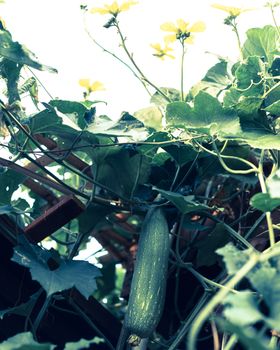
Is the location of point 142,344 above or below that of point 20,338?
below

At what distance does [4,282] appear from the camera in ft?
4.46

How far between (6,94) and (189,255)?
0.58 m

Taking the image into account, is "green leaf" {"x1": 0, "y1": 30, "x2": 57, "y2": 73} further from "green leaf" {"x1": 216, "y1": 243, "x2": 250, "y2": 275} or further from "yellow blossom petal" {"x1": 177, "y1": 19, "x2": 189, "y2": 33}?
"green leaf" {"x1": 216, "y1": 243, "x2": 250, "y2": 275}

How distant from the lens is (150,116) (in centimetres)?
142

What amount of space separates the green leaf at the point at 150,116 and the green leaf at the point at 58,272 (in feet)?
1.21

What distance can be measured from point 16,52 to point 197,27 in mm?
467

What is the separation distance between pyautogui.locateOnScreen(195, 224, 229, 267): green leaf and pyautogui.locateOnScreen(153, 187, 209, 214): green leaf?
162 mm

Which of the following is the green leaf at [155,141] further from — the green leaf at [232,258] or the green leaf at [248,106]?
the green leaf at [232,258]

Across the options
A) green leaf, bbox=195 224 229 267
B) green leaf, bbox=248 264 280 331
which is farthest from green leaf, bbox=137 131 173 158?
green leaf, bbox=248 264 280 331

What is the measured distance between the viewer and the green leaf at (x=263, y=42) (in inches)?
55.4

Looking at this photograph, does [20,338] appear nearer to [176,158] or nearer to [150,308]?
[150,308]

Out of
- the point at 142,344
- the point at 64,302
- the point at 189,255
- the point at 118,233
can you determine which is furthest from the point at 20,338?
the point at 118,233

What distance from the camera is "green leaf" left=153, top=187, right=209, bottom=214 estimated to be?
120 centimetres

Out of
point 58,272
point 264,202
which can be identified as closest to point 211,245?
point 58,272
